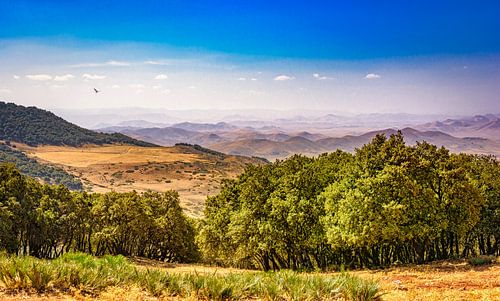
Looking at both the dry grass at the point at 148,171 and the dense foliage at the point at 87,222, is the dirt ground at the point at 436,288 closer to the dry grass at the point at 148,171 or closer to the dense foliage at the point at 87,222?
the dense foliage at the point at 87,222

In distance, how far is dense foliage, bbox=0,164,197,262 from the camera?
1199 inches

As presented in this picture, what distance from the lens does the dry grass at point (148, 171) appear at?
12888cm

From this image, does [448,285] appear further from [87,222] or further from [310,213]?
[87,222]

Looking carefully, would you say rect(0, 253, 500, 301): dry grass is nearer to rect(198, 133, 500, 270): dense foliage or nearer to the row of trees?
rect(198, 133, 500, 270): dense foliage

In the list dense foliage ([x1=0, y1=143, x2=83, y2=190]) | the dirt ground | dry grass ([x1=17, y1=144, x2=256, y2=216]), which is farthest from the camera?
dry grass ([x1=17, y1=144, x2=256, y2=216])

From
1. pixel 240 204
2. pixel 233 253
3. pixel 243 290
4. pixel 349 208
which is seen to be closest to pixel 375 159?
pixel 349 208

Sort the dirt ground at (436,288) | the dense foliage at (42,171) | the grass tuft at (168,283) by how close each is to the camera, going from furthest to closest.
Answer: the dense foliage at (42,171) → the dirt ground at (436,288) → the grass tuft at (168,283)

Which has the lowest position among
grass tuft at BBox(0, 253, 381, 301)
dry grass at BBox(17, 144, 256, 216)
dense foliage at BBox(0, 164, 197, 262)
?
dry grass at BBox(17, 144, 256, 216)

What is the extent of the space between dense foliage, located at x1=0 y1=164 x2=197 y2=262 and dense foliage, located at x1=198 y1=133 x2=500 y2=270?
564 cm

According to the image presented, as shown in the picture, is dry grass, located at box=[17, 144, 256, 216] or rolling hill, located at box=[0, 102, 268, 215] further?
dry grass, located at box=[17, 144, 256, 216]

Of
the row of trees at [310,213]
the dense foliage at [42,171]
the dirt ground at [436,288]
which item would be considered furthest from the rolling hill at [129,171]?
the dirt ground at [436,288]

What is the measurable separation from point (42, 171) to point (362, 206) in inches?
5580

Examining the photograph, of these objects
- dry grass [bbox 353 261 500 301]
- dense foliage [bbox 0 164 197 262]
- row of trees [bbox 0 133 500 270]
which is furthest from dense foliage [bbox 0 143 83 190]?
dry grass [bbox 353 261 500 301]

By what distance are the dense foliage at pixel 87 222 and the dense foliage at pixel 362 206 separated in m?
5.64
